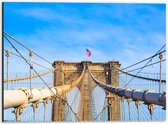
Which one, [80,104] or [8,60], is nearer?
[8,60]

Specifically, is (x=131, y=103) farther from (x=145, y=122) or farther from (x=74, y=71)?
(x=74, y=71)

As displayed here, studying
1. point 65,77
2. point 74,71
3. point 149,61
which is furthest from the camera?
point 74,71

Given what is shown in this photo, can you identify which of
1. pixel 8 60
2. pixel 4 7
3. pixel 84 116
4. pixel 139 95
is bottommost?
pixel 84 116

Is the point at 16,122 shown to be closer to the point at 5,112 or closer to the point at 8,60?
the point at 5,112

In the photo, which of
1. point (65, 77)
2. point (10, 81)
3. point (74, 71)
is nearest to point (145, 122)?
point (10, 81)

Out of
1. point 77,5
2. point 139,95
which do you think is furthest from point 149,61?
point 77,5

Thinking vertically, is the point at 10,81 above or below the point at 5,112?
above

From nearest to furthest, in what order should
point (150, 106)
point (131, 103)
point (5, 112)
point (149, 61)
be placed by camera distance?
point (5, 112) → point (150, 106) → point (149, 61) → point (131, 103)

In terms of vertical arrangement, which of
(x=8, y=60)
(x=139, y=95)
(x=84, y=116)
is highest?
(x=8, y=60)

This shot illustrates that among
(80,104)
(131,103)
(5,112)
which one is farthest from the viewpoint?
(80,104)
